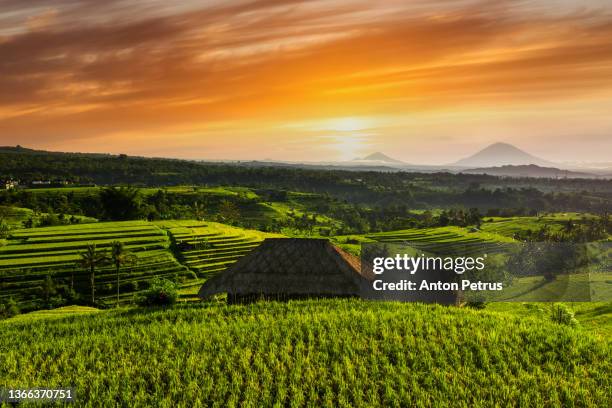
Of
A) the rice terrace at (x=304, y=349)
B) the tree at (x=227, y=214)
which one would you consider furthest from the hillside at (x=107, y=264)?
the rice terrace at (x=304, y=349)

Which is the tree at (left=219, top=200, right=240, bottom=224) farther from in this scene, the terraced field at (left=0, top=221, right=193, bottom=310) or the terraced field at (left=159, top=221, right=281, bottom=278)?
the terraced field at (left=0, top=221, right=193, bottom=310)

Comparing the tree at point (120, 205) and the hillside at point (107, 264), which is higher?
the tree at point (120, 205)

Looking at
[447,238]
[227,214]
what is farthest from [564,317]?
[227,214]

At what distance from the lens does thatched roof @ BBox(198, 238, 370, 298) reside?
81.8ft

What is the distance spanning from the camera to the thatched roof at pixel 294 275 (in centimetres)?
2494

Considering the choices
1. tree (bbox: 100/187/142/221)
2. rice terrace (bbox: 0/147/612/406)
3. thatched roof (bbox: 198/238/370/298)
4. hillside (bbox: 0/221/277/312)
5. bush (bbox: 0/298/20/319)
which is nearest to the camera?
rice terrace (bbox: 0/147/612/406)

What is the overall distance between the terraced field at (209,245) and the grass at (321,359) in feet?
177

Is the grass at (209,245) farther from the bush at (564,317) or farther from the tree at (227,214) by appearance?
the bush at (564,317)

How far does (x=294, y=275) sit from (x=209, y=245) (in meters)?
61.7

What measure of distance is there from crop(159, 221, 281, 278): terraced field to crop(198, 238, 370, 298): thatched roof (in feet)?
158

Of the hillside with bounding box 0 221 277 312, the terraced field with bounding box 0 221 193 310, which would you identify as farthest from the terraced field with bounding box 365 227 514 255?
the terraced field with bounding box 0 221 193 310

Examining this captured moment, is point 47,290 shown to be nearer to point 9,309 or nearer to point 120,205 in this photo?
point 9,309

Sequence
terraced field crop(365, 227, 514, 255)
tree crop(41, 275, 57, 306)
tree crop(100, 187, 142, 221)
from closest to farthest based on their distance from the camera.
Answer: tree crop(41, 275, 57, 306), terraced field crop(365, 227, 514, 255), tree crop(100, 187, 142, 221)

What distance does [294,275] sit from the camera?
83.6 ft
